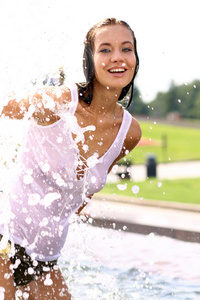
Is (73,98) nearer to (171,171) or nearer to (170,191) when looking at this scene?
→ (170,191)

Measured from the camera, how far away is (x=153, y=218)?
22.3 feet

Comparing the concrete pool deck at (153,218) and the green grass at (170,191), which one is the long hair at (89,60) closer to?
the concrete pool deck at (153,218)

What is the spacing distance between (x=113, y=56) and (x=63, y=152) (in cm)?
50

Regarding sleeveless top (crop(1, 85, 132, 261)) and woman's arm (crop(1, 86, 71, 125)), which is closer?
woman's arm (crop(1, 86, 71, 125))

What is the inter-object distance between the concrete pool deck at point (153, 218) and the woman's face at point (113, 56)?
3.18 m

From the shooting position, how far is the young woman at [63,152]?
2592 mm

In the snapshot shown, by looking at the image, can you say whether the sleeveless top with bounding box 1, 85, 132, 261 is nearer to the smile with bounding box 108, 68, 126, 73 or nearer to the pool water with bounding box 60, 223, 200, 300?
the smile with bounding box 108, 68, 126, 73

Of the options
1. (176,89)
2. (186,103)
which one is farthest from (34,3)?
(176,89)

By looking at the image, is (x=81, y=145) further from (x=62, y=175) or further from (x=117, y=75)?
(x=117, y=75)

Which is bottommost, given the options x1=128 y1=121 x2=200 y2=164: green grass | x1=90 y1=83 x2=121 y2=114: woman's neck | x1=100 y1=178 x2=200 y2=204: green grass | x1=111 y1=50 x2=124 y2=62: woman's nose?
x1=128 y1=121 x2=200 y2=164: green grass

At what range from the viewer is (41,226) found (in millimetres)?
2664

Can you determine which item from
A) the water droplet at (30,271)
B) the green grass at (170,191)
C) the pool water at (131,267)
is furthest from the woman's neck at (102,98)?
the green grass at (170,191)

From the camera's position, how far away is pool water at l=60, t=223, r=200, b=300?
432cm

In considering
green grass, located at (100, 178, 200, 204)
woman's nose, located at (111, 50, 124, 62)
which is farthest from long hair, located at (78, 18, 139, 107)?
green grass, located at (100, 178, 200, 204)
